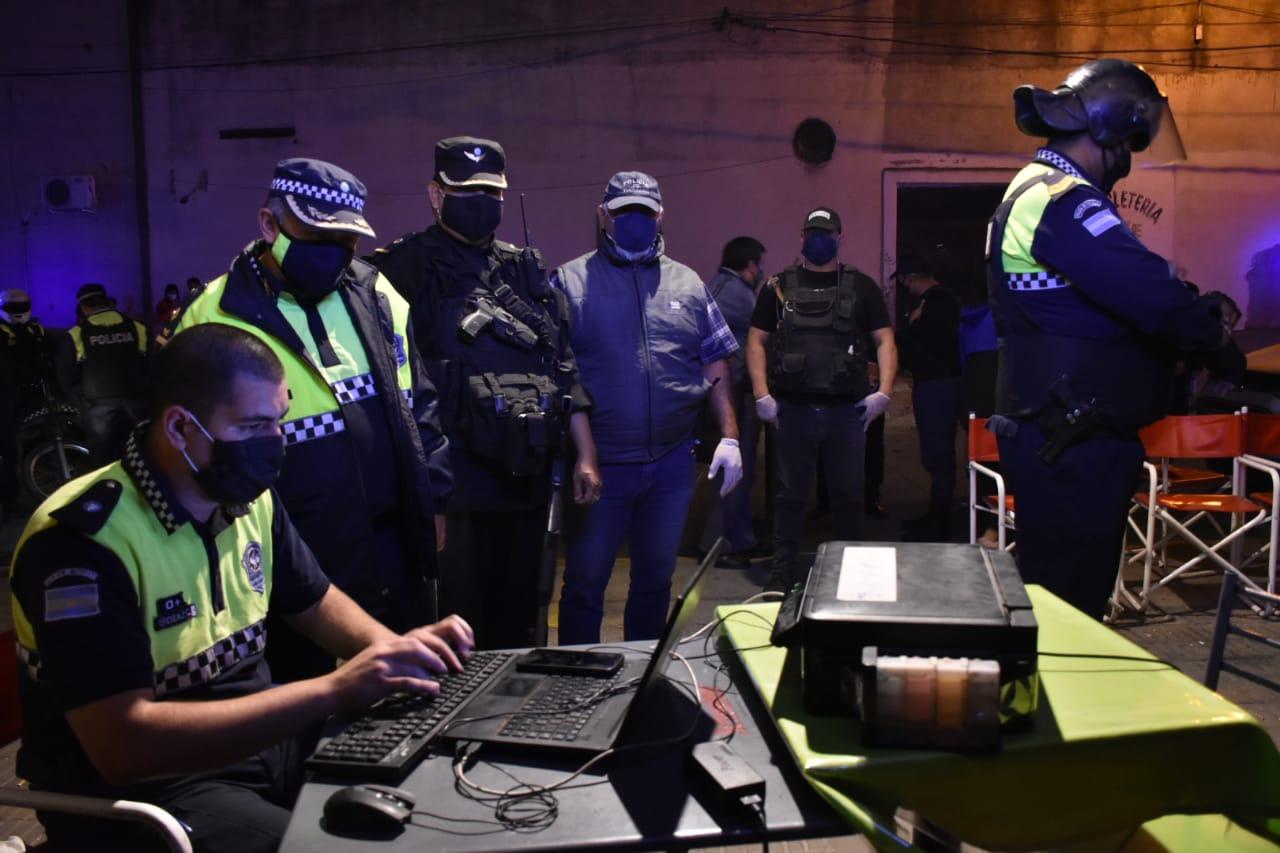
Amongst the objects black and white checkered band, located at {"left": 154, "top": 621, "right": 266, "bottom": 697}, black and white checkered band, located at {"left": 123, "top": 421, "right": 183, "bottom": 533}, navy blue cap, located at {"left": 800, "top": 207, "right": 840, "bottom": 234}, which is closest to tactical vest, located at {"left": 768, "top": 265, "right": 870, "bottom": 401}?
navy blue cap, located at {"left": 800, "top": 207, "right": 840, "bottom": 234}

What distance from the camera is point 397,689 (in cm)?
190

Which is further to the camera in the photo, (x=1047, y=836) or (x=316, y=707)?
(x=316, y=707)

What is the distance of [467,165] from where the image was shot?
12.0ft

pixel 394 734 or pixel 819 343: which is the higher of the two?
pixel 819 343

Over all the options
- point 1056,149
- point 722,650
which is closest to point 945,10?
point 1056,149

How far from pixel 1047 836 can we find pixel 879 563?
539mm

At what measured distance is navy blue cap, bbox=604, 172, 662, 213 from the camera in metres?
3.96

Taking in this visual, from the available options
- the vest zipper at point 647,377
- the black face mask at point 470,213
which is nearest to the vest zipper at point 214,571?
the black face mask at point 470,213

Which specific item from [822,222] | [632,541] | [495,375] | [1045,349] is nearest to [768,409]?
[822,222]

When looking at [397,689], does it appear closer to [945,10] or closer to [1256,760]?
[1256,760]

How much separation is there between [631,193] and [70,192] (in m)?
12.4

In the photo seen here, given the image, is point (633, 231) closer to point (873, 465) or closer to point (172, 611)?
point (172, 611)

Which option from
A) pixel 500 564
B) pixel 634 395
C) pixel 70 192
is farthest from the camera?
pixel 70 192

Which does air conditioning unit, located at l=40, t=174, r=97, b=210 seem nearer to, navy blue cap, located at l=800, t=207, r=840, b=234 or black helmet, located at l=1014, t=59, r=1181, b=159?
navy blue cap, located at l=800, t=207, r=840, b=234
